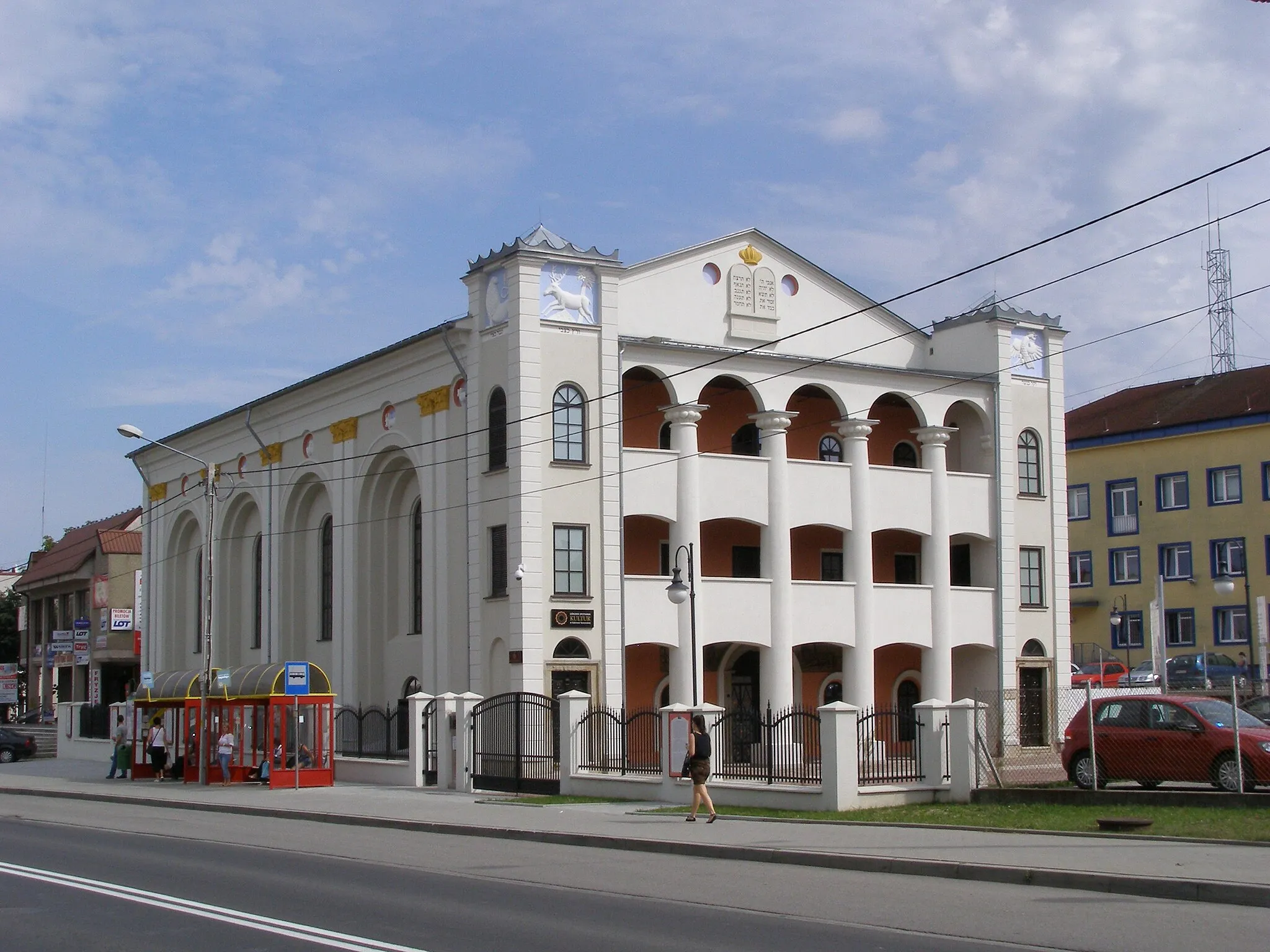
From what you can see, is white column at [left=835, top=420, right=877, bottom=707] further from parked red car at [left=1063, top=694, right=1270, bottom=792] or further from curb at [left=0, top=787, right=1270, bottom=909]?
curb at [left=0, top=787, right=1270, bottom=909]

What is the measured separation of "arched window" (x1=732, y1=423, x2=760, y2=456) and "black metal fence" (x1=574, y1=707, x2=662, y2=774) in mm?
13787

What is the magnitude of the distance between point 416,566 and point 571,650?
8.29 metres

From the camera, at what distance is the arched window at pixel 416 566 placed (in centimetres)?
4075

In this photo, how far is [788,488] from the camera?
3800 cm

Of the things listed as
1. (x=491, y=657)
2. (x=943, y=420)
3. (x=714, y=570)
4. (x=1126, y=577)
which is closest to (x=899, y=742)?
(x=491, y=657)

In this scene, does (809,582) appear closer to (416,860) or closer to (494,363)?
(494,363)

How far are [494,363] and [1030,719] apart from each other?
1590cm

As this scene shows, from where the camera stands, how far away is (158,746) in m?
37.1

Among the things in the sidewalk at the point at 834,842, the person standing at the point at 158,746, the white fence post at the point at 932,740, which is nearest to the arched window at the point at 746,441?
the sidewalk at the point at 834,842

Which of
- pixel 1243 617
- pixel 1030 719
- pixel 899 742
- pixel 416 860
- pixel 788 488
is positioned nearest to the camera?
pixel 416 860

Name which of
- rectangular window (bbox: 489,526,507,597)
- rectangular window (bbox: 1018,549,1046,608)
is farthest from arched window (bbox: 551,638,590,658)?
rectangular window (bbox: 1018,549,1046,608)

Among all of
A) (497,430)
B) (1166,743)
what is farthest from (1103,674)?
(1166,743)

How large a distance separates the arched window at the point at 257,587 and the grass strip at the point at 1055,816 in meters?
28.8

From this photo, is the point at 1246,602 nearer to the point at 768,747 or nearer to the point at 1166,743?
the point at 1166,743
